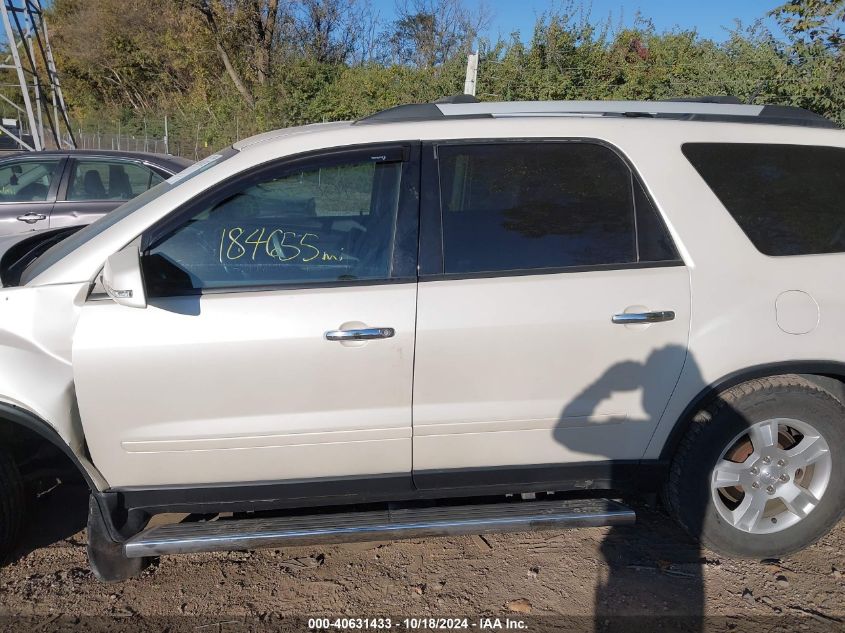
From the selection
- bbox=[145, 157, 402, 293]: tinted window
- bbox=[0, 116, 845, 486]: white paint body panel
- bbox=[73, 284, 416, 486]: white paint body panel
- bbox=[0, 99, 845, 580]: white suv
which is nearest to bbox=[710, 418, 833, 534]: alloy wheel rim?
bbox=[0, 99, 845, 580]: white suv

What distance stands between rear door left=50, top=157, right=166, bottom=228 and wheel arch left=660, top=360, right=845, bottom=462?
21.0ft

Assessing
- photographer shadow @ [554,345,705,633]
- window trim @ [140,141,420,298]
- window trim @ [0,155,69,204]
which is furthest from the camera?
window trim @ [0,155,69,204]

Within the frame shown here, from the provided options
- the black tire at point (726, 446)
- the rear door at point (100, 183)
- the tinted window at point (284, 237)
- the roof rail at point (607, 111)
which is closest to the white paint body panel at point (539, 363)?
the black tire at point (726, 446)

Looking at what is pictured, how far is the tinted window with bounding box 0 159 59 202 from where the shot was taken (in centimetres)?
743

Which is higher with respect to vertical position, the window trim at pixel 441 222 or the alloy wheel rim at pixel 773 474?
the window trim at pixel 441 222

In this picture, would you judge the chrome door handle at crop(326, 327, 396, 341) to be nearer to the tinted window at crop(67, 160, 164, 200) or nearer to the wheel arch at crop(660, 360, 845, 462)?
the wheel arch at crop(660, 360, 845, 462)

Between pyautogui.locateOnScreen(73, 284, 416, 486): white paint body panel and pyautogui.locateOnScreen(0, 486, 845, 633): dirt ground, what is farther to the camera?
pyautogui.locateOnScreen(0, 486, 845, 633): dirt ground

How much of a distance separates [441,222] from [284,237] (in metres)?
0.64

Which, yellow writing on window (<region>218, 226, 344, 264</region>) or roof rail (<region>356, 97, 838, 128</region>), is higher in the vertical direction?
roof rail (<region>356, 97, 838, 128</region>)

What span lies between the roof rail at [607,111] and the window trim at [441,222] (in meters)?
0.16

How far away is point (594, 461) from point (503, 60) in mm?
9645

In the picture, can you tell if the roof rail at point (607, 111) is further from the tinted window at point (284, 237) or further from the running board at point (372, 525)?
the running board at point (372, 525)

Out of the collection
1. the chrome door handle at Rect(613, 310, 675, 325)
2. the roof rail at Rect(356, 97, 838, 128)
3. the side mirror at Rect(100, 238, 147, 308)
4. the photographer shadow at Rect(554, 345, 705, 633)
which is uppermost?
the roof rail at Rect(356, 97, 838, 128)

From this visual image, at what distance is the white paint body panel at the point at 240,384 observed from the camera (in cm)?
251
